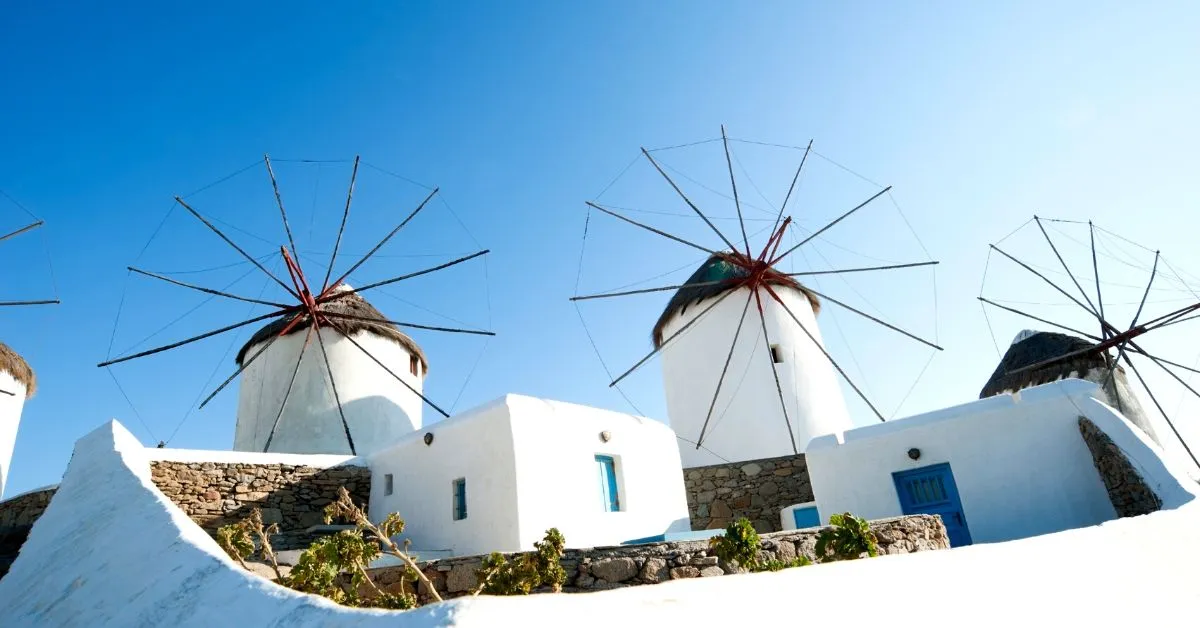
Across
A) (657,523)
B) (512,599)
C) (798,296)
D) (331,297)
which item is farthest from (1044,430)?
(331,297)

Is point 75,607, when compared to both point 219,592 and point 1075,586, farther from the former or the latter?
point 1075,586

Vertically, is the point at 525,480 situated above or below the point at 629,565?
above

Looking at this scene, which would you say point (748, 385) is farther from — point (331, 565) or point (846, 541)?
point (331, 565)

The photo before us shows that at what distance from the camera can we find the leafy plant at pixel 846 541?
5762 millimetres

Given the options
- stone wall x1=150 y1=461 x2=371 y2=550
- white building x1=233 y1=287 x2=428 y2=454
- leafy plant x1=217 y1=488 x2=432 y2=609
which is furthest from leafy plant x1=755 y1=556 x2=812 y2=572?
white building x1=233 y1=287 x2=428 y2=454

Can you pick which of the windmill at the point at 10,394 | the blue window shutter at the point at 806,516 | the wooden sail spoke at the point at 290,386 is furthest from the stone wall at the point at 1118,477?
the windmill at the point at 10,394

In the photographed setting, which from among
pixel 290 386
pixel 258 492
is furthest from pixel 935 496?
pixel 290 386

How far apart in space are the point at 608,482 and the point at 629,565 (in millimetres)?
3313

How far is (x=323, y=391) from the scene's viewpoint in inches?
532

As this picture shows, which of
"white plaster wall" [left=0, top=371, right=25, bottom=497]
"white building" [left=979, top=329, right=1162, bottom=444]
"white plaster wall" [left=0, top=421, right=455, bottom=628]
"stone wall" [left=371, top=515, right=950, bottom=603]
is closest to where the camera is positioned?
"white plaster wall" [left=0, top=421, right=455, bottom=628]

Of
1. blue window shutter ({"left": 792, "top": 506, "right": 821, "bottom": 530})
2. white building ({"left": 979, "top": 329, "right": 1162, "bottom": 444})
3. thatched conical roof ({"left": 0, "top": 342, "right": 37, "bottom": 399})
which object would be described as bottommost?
blue window shutter ({"left": 792, "top": 506, "right": 821, "bottom": 530})

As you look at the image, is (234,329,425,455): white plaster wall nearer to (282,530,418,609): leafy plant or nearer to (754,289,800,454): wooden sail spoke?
(754,289,800,454): wooden sail spoke

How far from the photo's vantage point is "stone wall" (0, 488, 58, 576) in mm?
7984

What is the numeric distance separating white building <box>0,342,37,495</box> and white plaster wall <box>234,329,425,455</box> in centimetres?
414
